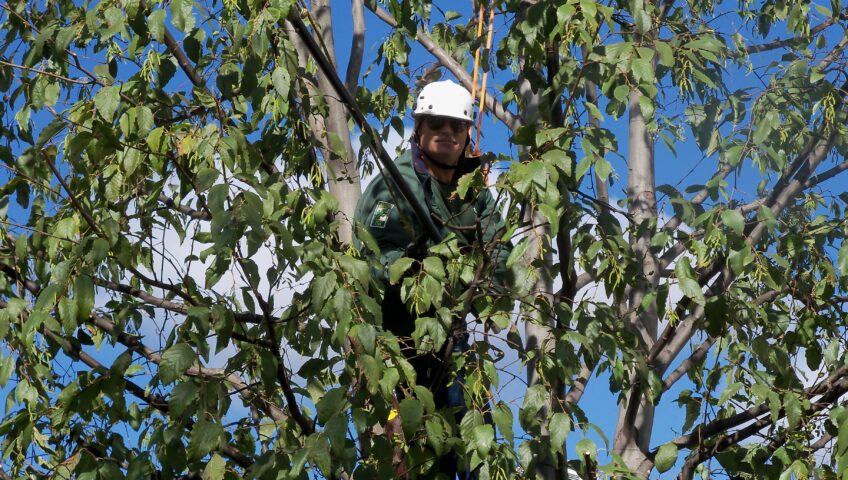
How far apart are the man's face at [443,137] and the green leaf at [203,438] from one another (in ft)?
4.59

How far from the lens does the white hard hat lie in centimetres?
356

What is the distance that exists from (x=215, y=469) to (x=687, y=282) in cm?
126

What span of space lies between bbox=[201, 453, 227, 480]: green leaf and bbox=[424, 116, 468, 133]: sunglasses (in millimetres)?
1449

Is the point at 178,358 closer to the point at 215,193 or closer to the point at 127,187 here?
the point at 215,193

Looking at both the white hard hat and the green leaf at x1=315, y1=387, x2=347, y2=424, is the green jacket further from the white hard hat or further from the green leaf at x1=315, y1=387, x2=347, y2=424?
the green leaf at x1=315, y1=387, x2=347, y2=424

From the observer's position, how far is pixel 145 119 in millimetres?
2600

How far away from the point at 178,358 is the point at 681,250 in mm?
2246

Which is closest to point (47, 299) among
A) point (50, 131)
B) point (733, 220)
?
point (50, 131)

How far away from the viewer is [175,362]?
2.38 meters

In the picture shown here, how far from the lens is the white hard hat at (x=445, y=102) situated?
3.56m

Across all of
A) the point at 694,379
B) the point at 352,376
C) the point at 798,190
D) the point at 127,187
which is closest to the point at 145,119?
the point at 127,187

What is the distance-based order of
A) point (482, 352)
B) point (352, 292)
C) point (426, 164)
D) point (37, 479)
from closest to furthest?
point (352, 292) → point (482, 352) → point (37, 479) → point (426, 164)

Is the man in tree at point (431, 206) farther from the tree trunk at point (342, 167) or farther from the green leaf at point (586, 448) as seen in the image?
the green leaf at point (586, 448)

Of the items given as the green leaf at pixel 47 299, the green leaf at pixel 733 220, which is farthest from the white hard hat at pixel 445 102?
the green leaf at pixel 47 299
